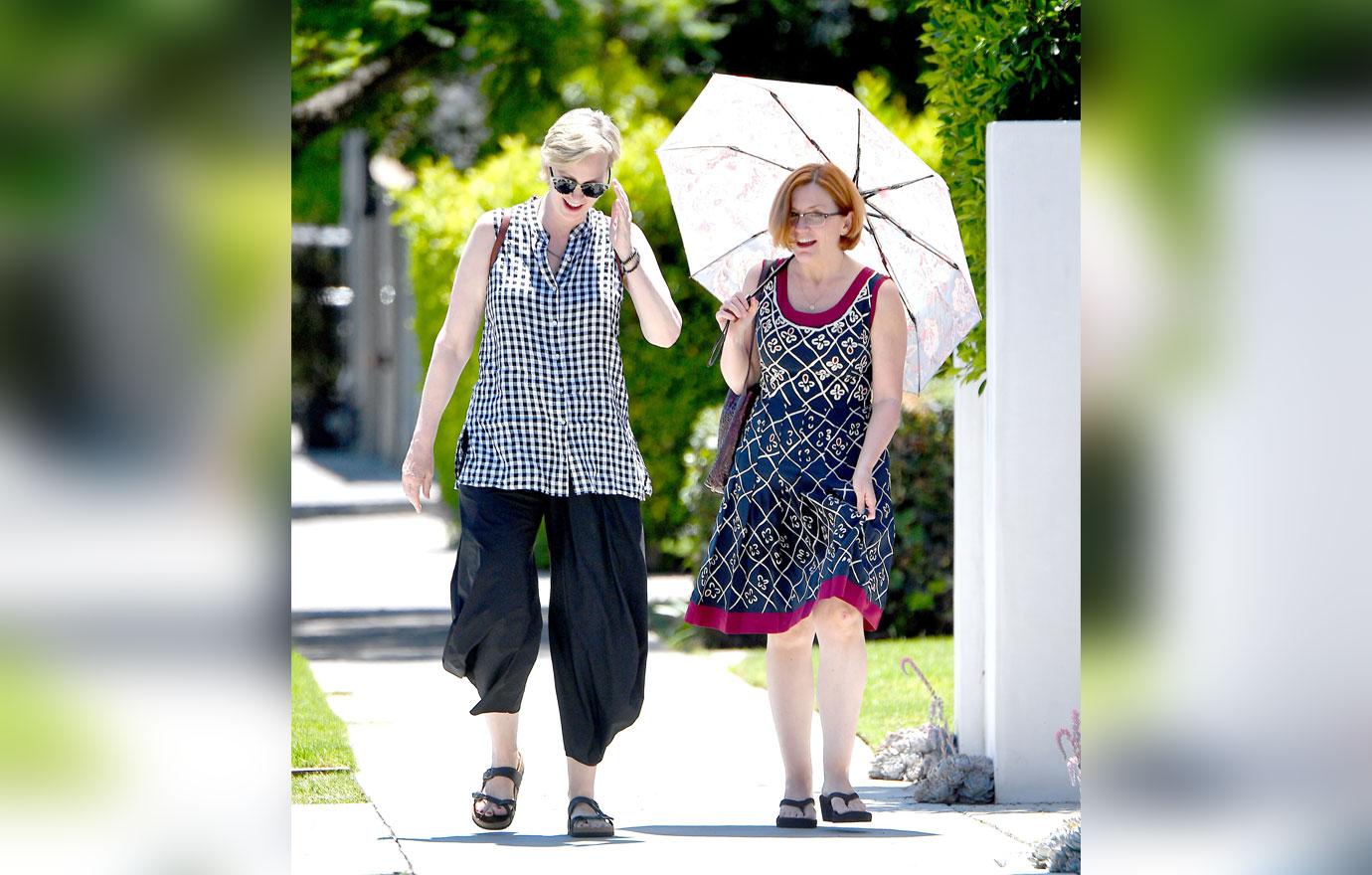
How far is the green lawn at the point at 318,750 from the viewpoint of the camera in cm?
601

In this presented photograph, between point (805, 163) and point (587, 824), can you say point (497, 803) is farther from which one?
point (805, 163)

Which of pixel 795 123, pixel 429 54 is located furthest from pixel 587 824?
pixel 429 54

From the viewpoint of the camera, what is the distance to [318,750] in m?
6.65

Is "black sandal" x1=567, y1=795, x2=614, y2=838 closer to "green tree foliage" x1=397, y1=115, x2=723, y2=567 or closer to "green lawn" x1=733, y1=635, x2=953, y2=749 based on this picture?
"green lawn" x1=733, y1=635, x2=953, y2=749

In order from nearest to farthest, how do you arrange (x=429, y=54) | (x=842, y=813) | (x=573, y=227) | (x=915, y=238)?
(x=573, y=227), (x=842, y=813), (x=915, y=238), (x=429, y=54)

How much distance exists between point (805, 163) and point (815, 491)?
120 centimetres

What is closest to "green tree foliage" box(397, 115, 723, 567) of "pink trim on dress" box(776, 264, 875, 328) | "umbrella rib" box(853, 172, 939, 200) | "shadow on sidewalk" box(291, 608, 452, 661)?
"shadow on sidewalk" box(291, 608, 452, 661)

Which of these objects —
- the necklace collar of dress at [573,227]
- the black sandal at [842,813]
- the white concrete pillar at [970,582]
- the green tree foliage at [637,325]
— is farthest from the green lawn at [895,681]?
the green tree foliage at [637,325]

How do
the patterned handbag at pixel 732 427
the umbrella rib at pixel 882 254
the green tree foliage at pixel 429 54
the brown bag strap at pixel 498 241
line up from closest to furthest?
1. the brown bag strap at pixel 498 241
2. the patterned handbag at pixel 732 427
3. the umbrella rib at pixel 882 254
4. the green tree foliage at pixel 429 54

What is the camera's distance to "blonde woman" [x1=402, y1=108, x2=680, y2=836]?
5285 mm

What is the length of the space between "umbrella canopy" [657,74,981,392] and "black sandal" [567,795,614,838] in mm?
1577

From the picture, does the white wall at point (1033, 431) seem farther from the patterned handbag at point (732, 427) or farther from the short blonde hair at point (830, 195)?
the patterned handbag at point (732, 427)
